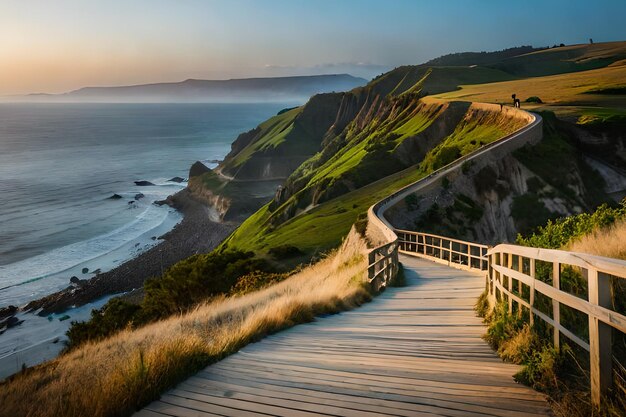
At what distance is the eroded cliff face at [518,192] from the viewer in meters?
39.6

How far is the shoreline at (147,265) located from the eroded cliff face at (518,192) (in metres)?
32.4

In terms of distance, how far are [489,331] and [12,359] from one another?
40433 mm

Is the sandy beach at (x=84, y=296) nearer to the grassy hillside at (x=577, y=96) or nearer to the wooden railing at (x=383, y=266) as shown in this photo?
the wooden railing at (x=383, y=266)

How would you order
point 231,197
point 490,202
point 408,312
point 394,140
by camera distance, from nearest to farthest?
point 408,312 → point 490,202 → point 394,140 → point 231,197

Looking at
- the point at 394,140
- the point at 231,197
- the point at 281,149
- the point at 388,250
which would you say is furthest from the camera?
the point at 281,149

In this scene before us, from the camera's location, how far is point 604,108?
5884 cm

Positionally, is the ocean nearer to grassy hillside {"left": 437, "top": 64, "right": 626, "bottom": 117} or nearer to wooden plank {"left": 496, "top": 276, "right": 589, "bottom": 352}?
grassy hillside {"left": 437, "top": 64, "right": 626, "bottom": 117}

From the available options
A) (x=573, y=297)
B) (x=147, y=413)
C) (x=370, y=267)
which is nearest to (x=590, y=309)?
(x=573, y=297)

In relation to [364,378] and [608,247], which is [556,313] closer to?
[364,378]

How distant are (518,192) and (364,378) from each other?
140 feet

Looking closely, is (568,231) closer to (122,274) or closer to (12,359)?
(12,359)

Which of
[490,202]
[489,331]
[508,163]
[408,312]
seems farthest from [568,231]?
[508,163]

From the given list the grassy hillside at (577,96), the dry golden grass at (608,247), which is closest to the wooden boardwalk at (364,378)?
the dry golden grass at (608,247)

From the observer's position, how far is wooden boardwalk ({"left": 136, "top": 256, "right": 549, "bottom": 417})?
189 inches
